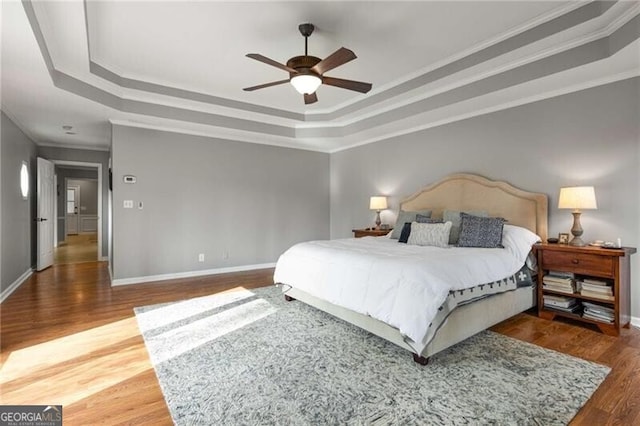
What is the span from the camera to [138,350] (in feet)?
8.67

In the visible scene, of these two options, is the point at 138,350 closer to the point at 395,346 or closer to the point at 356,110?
the point at 395,346

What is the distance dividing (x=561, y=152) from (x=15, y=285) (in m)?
7.45

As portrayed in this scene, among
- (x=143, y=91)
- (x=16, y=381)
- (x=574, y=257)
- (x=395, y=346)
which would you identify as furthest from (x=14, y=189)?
(x=574, y=257)

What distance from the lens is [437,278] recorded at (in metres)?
2.40

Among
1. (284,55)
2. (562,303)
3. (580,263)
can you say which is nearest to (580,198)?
(580,263)

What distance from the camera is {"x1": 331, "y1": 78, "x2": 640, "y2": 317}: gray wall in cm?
316

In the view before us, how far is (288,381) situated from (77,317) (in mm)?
2713

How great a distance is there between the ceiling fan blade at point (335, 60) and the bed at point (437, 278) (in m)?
1.74

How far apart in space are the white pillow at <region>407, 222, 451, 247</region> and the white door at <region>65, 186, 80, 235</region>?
14087mm

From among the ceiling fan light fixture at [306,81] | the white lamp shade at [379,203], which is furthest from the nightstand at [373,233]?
the ceiling fan light fixture at [306,81]

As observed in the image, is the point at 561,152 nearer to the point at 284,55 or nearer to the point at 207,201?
the point at 284,55

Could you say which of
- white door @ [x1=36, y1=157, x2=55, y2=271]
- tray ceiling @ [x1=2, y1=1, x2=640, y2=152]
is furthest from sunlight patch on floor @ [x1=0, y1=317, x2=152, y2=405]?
white door @ [x1=36, y1=157, x2=55, y2=271]

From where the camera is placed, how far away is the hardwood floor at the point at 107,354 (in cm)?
188

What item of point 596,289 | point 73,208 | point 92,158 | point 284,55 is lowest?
point 596,289
